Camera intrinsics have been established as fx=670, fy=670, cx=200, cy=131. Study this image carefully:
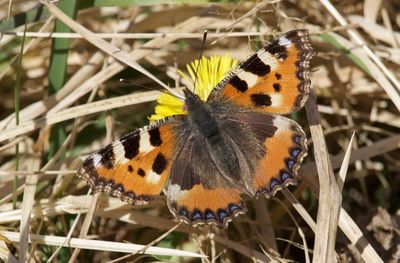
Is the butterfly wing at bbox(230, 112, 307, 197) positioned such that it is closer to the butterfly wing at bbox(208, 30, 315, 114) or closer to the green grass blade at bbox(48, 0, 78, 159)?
the butterfly wing at bbox(208, 30, 315, 114)

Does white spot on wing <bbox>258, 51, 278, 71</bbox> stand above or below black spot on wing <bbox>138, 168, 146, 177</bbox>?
above

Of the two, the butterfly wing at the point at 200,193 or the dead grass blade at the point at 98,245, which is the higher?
the butterfly wing at the point at 200,193

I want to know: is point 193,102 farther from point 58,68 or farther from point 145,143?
point 58,68

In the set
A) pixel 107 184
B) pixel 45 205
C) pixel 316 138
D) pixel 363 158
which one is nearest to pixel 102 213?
pixel 45 205

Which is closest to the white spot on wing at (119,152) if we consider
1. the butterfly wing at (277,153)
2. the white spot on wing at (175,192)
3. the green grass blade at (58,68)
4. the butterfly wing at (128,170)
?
the butterfly wing at (128,170)

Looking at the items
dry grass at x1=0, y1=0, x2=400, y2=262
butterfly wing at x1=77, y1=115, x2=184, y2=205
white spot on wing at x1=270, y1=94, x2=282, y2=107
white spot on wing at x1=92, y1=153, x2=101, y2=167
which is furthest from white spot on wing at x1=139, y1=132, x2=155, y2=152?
white spot on wing at x1=270, y1=94, x2=282, y2=107

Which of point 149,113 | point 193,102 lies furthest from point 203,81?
point 149,113

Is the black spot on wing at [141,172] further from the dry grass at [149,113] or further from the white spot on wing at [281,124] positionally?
the white spot on wing at [281,124]
